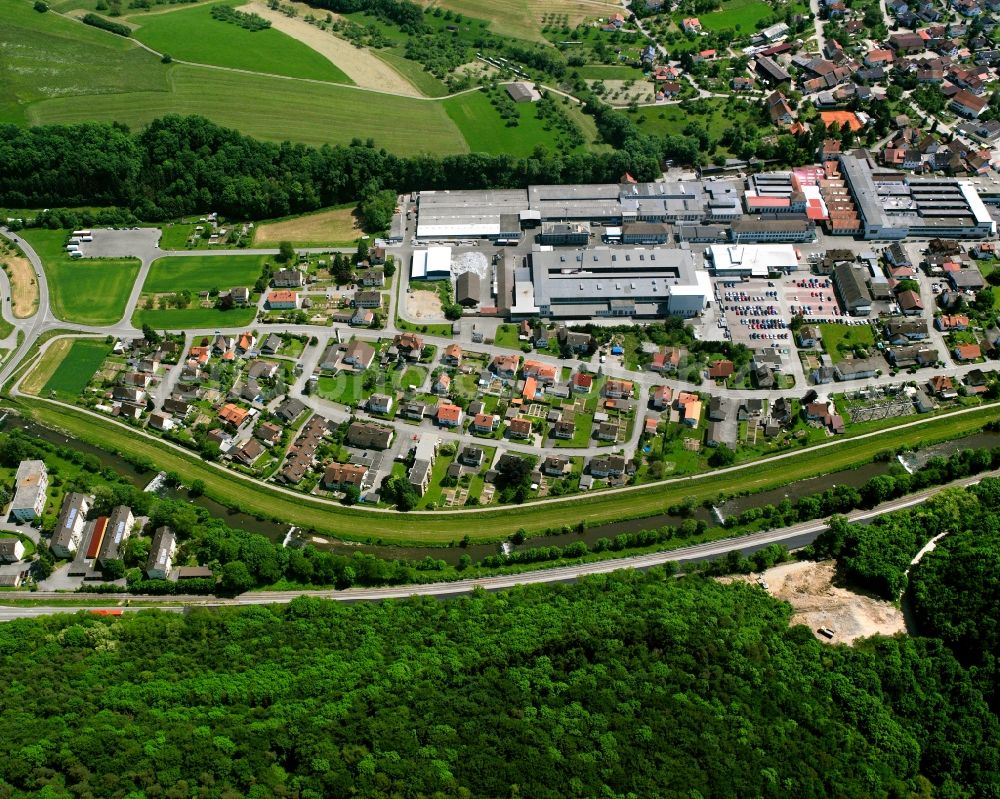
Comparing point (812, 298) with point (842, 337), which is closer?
point (842, 337)

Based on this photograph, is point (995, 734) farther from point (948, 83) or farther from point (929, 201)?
point (948, 83)

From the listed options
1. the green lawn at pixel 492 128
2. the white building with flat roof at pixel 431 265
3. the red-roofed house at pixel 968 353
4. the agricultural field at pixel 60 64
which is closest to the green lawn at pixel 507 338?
the white building with flat roof at pixel 431 265

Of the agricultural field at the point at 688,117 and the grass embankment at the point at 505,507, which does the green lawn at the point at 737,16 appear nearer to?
the agricultural field at the point at 688,117

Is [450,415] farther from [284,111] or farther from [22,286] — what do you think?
[284,111]

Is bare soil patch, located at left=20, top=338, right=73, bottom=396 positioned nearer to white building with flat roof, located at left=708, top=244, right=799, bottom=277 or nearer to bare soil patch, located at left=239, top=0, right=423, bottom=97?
bare soil patch, located at left=239, top=0, right=423, bottom=97

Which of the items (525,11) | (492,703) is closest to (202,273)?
(492,703)
